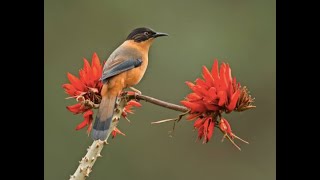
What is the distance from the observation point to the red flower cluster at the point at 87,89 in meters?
2.36

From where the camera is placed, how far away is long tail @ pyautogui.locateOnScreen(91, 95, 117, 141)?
2.29 m

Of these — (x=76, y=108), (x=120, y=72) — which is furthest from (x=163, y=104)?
(x=120, y=72)

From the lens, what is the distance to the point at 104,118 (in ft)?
7.95

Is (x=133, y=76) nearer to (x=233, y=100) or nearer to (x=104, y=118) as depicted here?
(x=104, y=118)

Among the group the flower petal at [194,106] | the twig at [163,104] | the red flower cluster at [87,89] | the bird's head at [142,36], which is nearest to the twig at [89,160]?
the red flower cluster at [87,89]

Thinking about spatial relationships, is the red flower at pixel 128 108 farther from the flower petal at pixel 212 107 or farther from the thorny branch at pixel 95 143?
the flower petal at pixel 212 107

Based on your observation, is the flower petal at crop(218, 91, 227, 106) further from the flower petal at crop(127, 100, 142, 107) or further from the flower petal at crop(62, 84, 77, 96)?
the flower petal at crop(62, 84, 77, 96)

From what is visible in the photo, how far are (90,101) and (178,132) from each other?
17.1ft

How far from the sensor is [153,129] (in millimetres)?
7375

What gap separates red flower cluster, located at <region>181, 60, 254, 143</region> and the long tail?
1.03ft

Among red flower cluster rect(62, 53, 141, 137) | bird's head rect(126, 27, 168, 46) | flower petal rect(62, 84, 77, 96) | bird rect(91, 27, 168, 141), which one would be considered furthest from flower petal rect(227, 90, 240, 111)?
bird's head rect(126, 27, 168, 46)

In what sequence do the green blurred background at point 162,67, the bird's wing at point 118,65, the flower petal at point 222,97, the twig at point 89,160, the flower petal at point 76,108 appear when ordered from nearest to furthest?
the twig at point 89,160 < the flower petal at point 222,97 < the flower petal at point 76,108 < the bird's wing at point 118,65 < the green blurred background at point 162,67
